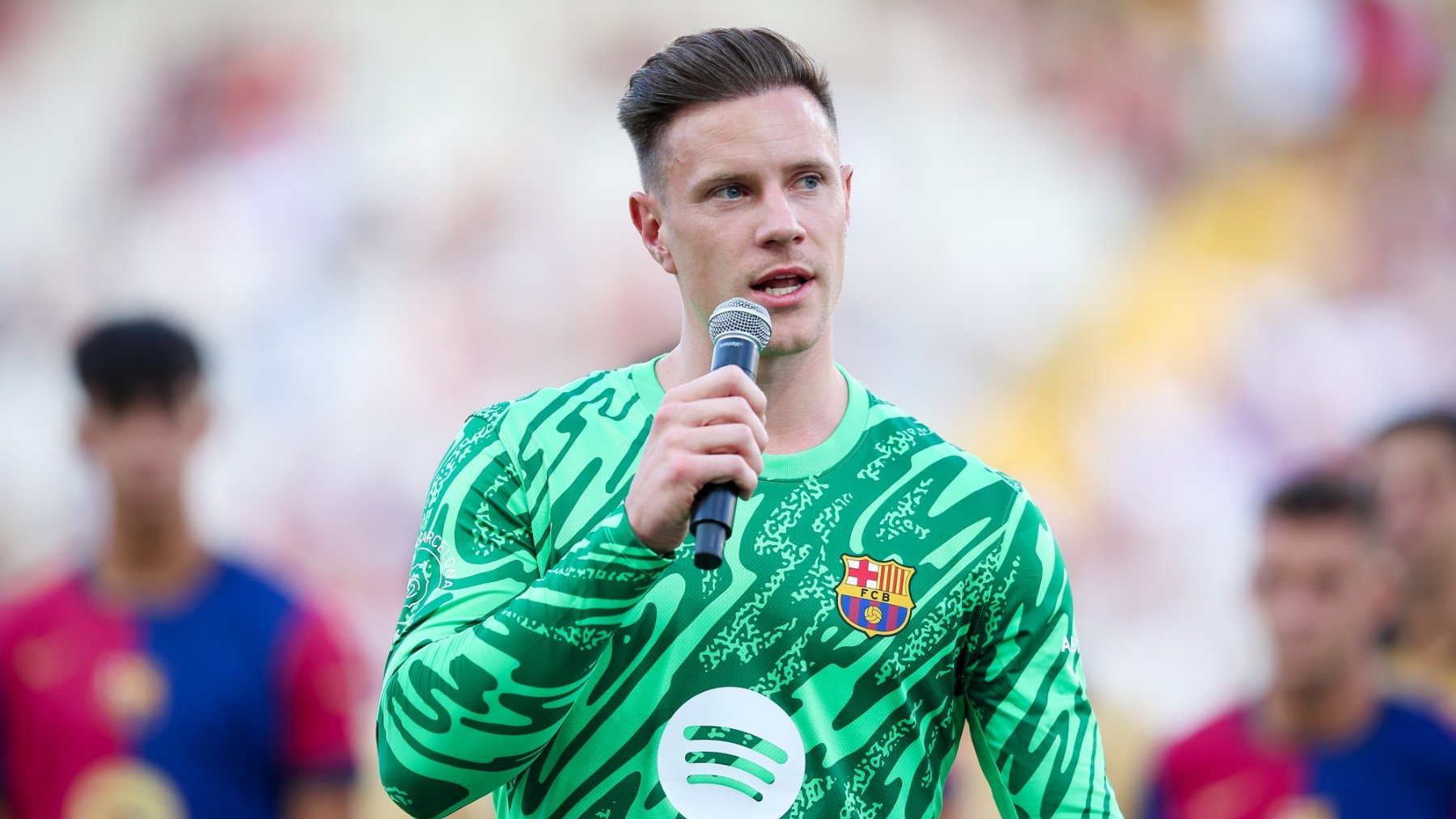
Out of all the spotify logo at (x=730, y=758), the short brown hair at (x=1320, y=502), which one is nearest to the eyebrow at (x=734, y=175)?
the spotify logo at (x=730, y=758)

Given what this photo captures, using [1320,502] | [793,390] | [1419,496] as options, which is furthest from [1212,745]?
[793,390]

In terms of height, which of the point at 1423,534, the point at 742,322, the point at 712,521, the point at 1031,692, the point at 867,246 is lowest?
the point at 712,521

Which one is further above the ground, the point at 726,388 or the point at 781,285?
the point at 781,285

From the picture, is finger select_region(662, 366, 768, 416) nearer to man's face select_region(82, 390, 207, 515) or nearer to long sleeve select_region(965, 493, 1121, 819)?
long sleeve select_region(965, 493, 1121, 819)

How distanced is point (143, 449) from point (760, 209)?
370cm

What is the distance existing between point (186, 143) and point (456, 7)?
6.55ft

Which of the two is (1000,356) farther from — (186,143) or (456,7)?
(186,143)

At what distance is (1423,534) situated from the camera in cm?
741

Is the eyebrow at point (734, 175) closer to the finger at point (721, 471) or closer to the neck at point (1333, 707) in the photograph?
the finger at point (721, 471)

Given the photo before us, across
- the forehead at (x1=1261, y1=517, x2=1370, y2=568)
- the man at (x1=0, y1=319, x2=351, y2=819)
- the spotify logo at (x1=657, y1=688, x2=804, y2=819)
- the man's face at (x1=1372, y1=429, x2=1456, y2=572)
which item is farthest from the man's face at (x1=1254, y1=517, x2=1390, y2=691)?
the spotify logo at (x1=657, y1=688, x2=804, y2=819)

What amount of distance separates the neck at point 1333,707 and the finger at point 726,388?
4427 mm

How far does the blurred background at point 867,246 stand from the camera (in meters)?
11.3

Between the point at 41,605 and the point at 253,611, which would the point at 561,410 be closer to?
the point at 253,611

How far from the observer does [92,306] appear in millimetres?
11453
